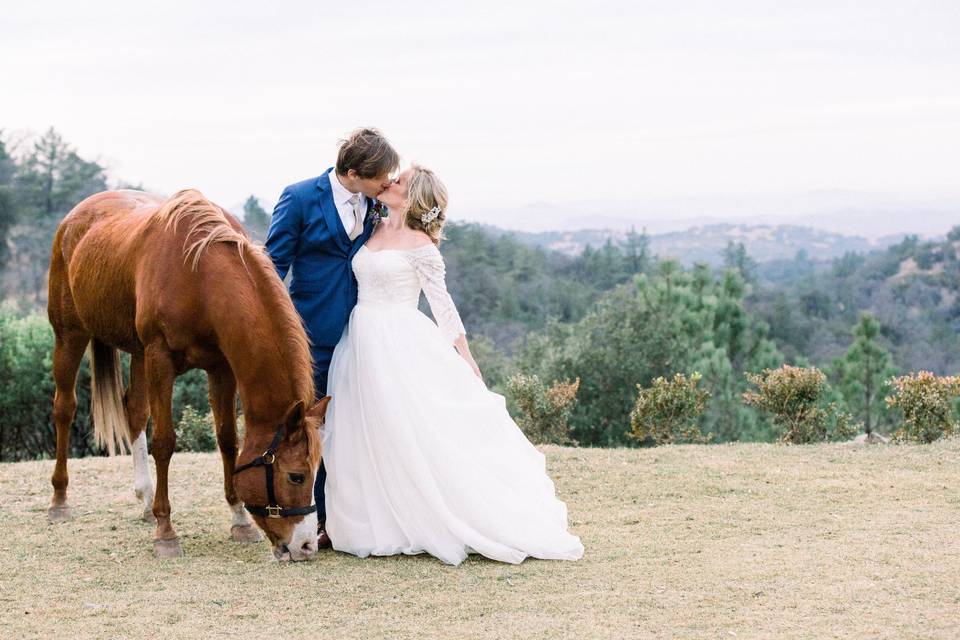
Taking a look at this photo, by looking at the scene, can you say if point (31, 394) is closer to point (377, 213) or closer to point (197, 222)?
point (197, 222)

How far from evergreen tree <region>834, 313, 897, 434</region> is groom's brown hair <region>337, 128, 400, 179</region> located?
2337 centimetres

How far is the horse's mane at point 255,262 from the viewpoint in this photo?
198 inches

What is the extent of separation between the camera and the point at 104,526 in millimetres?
6391

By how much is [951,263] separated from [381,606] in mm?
59499

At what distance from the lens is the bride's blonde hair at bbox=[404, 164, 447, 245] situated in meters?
5.51

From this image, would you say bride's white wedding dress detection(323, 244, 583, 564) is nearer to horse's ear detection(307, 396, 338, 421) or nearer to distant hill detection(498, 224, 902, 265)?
horse's ear detection(307, 396, 338, 421)

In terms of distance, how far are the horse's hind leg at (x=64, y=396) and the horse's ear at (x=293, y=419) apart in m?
2.53

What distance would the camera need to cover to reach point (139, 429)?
666 centimetres

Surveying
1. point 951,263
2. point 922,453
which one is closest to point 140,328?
point 922,453

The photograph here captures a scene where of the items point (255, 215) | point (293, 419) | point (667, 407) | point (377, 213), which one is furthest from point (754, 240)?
point (293, 419)

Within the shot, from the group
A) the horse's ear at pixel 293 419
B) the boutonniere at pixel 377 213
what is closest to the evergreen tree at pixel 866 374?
the boutonniere at pixel 377 213

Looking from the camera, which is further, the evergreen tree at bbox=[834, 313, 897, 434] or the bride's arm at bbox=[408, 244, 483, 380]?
the evergreen tree at bbox=[834, 313, 897, 434]

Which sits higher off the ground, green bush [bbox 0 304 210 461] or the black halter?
the black halter

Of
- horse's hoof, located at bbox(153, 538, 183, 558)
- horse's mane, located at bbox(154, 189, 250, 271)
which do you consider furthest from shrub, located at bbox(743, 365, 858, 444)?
horse's hoof, located at bbox(153, 538, 183, 558)
